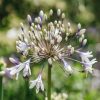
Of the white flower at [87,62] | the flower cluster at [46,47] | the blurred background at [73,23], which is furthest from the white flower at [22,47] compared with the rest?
the blurred background at [73,23]

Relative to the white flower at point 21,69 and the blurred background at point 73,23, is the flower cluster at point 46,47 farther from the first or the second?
the blurred background at point 73,23

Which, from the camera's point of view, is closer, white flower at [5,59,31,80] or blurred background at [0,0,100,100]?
white flower at [5,59,31,80]

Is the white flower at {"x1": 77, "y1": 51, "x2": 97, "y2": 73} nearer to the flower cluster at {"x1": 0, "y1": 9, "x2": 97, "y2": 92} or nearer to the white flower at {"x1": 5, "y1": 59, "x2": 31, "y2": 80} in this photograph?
the flower cluster at {"x1": 0, "y1": 9, "x2": 97, "y2": 92}

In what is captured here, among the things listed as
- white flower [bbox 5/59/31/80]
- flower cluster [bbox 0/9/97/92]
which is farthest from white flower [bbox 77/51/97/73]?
white flower [bbox 5/59/31/80]

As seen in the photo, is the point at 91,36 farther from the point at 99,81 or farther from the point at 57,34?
the point at 57,34

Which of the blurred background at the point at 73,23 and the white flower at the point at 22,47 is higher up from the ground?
the blurred background at the point at 73,23

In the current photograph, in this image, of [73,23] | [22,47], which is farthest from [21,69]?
[73,23]

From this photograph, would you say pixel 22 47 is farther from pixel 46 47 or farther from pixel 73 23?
pixel 73 23

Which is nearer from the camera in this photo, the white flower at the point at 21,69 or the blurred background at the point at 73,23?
the white flower at the point at 21,69

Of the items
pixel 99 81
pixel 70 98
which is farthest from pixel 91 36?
pixel 70 98
